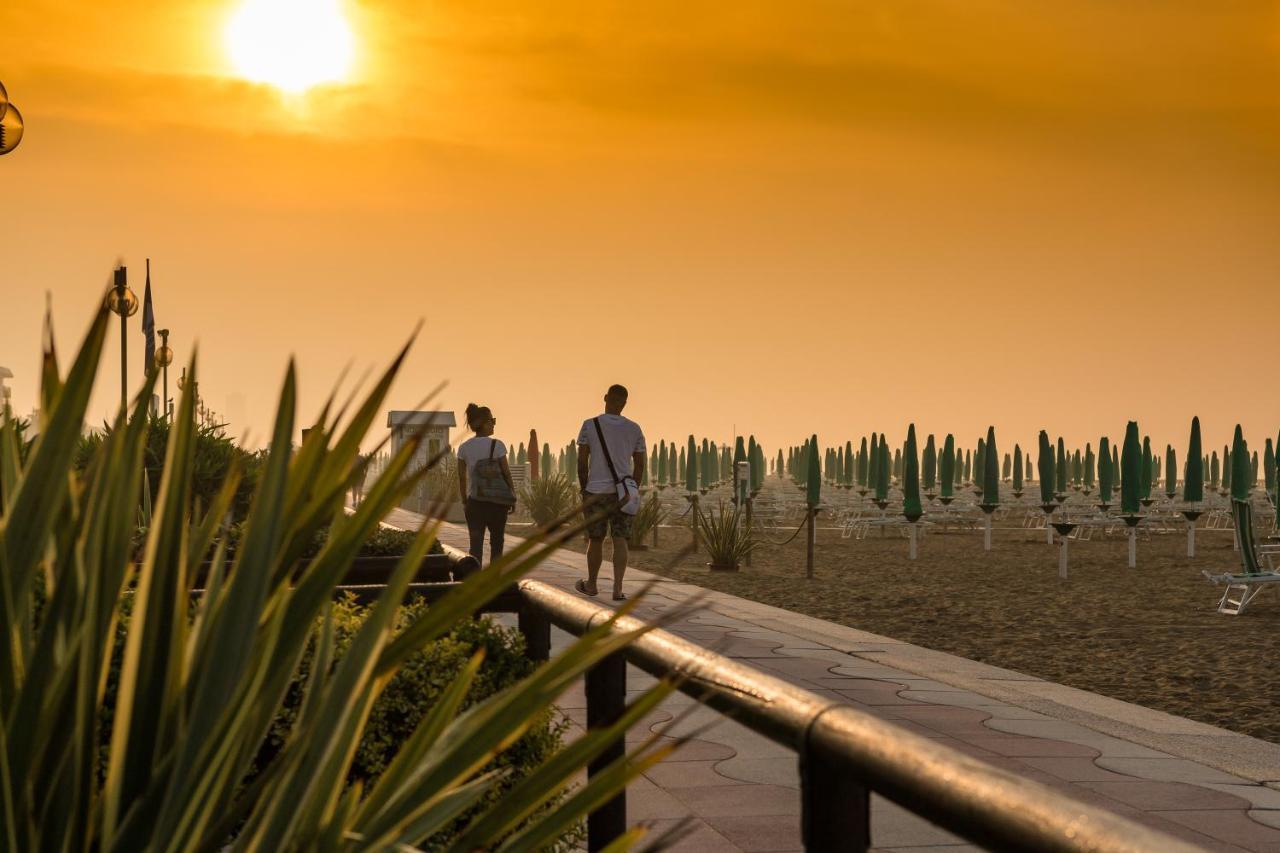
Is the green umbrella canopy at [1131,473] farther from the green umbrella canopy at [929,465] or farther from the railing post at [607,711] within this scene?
the railing post at [607,711]

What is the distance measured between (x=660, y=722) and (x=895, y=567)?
13463 mm

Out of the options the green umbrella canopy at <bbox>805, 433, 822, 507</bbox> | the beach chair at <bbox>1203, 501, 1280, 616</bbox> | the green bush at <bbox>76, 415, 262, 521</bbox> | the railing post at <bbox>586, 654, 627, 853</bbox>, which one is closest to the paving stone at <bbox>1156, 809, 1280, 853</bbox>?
the railing post at <bbox>586, 654, 627, 853</bbox>

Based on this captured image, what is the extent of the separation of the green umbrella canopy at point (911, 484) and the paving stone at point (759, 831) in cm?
1733

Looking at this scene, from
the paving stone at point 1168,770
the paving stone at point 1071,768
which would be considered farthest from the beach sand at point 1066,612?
the paving stone at point 1071,768

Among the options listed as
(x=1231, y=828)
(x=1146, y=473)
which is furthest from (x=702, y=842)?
(x=1146, y=473)

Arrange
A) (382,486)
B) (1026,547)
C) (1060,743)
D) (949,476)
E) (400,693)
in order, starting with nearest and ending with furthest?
1. (382,486)
2. (400,693)
3. (1060,743)
4. (1026,547)
5. (949,476)

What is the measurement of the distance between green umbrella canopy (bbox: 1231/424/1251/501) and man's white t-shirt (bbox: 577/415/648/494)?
15809 millimetres

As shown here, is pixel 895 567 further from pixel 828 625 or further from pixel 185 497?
pixel 185 497

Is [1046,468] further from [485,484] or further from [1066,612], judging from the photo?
[485,484]

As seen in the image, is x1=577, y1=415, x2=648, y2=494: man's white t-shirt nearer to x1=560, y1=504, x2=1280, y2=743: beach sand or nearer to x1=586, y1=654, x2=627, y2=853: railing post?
x1=560, y1=504, x2=1280, y2=743: beach sand

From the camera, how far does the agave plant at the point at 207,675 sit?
1432 millimetres

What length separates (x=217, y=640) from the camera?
1.47m

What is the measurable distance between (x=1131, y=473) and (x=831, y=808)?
2106 cm

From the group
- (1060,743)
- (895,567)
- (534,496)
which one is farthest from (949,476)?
(1060,743)
